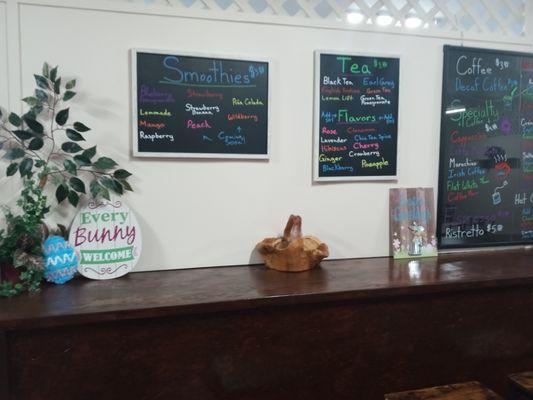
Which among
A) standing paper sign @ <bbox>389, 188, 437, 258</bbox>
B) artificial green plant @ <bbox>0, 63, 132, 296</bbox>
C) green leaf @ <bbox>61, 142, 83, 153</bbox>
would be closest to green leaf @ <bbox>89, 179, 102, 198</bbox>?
artificial green plant @ <bbox>0, 63, 132, 296</bbox>

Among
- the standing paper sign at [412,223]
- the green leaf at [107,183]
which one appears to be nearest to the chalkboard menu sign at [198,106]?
the green leaf at [107,183]

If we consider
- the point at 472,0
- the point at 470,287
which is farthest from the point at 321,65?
the point at 470,287

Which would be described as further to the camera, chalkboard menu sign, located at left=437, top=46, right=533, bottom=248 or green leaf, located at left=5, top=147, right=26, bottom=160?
chalkboard menu sign, located at left=437, top=46, right=533, bottom=248

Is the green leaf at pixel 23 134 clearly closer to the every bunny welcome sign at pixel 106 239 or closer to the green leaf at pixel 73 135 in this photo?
the green leaf at pixel 73 135

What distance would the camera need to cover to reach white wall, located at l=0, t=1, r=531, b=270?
1687mm

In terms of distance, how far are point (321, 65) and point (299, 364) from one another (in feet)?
4.11

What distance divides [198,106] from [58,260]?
31.7 inches

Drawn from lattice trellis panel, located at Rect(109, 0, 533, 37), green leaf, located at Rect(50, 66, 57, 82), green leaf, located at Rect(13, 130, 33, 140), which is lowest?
green leaf, located at Rect(13, 130, 33, 140)

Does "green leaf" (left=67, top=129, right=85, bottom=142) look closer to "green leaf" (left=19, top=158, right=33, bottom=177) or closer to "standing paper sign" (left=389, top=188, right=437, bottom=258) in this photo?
"green leaf" (left=19, top=158, right=33, bottom=177)

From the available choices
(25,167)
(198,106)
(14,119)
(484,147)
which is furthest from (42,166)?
(484,147)

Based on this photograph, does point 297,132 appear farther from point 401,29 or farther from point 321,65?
point 401,29

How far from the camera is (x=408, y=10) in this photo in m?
2.04

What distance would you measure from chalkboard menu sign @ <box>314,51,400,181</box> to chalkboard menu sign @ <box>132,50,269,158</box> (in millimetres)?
265

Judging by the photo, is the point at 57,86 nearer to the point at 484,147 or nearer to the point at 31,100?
the point at 31,100
